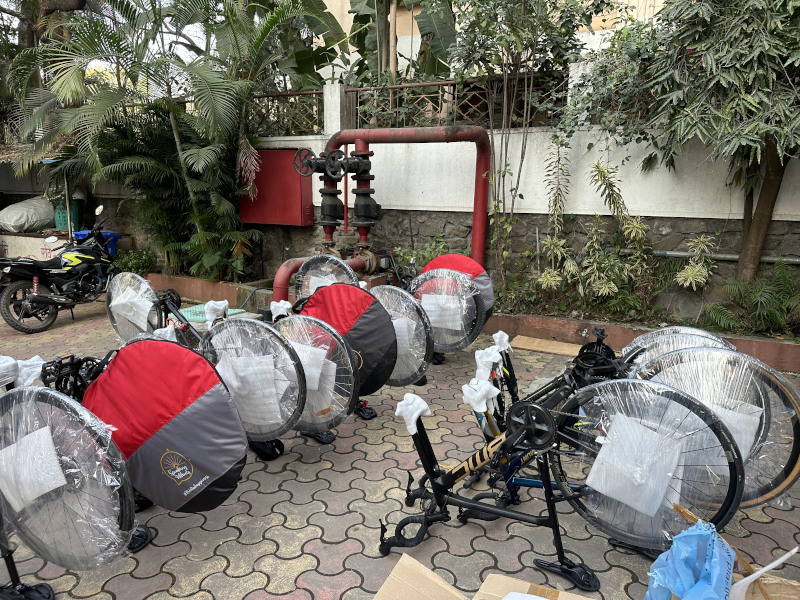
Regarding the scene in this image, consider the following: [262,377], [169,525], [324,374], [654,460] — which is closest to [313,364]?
[324,374]

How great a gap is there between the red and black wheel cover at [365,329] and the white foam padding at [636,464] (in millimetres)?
1771

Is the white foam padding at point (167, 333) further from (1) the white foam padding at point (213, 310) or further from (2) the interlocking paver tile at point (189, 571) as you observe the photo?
(2) the interlocking paver tile at point (189, 571)

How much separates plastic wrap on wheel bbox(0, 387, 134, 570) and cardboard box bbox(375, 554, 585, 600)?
110 cm

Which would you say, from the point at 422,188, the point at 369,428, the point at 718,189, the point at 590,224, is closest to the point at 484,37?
the point at 422,188

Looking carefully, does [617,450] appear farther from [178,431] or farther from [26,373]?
[26,373]

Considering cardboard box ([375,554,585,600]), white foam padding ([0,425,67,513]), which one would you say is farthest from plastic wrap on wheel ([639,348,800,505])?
white foam padding ([0,425,67,513])

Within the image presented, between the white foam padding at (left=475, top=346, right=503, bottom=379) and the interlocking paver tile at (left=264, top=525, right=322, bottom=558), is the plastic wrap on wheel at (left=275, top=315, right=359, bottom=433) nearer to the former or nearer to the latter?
the interlocking paver tile at (left=264, top=525, right=322, bottom=558)

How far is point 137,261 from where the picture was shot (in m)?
8.68

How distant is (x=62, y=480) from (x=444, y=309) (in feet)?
10.9

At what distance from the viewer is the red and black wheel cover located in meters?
3.83

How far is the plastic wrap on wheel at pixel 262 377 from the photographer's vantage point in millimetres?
3213

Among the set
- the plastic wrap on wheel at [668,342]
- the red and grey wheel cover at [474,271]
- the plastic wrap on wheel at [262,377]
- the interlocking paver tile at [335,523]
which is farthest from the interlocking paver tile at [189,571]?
the red and grey wheel cover at [474,271]

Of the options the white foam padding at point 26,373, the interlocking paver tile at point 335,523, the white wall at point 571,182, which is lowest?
the interlocking paver tile at point 335,523

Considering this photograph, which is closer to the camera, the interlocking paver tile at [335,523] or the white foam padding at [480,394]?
the white foam padding at [480,394]
